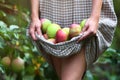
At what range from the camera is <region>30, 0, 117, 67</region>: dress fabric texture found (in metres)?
2.83

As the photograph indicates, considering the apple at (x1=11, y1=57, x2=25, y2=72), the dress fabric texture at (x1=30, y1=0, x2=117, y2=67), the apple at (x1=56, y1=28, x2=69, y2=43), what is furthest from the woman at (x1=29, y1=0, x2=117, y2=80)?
the apple at (x1=11, y1=57, x2=25, y2=72)

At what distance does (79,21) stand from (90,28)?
0.17 m

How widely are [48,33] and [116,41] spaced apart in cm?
160

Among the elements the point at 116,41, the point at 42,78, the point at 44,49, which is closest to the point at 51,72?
the point at 42,78

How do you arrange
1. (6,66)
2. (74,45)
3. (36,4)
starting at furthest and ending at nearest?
(6,66) < (36,4) < (74,45)

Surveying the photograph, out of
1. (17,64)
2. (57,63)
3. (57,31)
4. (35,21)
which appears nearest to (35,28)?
(35,21)

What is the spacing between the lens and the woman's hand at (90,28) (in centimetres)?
270

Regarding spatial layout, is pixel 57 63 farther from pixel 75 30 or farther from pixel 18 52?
pixel 18 52

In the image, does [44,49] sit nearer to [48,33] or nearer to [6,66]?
[48,33]

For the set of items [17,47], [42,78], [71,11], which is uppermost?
[71,11]

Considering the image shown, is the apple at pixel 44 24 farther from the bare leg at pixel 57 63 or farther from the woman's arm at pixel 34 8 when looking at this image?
the bare leg at pixel 57 63

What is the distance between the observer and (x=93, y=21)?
8.92ft

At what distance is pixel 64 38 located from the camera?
2.75 metres

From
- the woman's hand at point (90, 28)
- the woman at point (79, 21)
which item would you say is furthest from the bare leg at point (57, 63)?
the woman's hand at point (90, 28)
